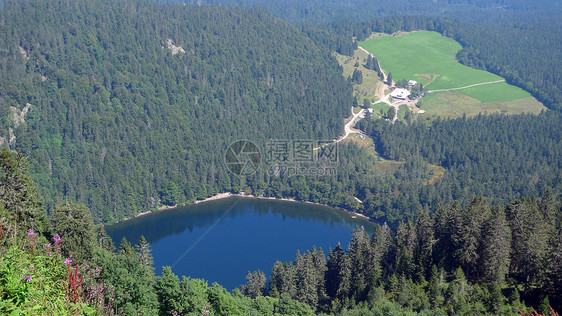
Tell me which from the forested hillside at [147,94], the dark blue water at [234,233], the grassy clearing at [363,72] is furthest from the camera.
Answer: the grassy clearing at [363,72]

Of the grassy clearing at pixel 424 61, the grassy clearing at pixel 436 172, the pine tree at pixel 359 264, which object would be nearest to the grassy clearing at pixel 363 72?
the grassy clearing at pixel 424 61

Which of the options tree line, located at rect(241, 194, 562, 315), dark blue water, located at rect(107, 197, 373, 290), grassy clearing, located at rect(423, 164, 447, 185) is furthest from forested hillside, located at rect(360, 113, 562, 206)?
tree line, located at rect(241, 194, 562, 315)

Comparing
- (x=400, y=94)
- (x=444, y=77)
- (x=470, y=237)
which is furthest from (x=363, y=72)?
(x=470, y=237)

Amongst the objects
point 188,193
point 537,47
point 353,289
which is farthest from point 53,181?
point 537,47

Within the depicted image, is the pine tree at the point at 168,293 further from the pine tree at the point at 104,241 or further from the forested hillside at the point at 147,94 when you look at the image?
the forested hillside at the point at 147,94

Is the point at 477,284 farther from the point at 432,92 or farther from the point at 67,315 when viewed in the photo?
the point at 432,92

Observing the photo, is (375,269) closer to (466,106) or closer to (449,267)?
(449,267)
